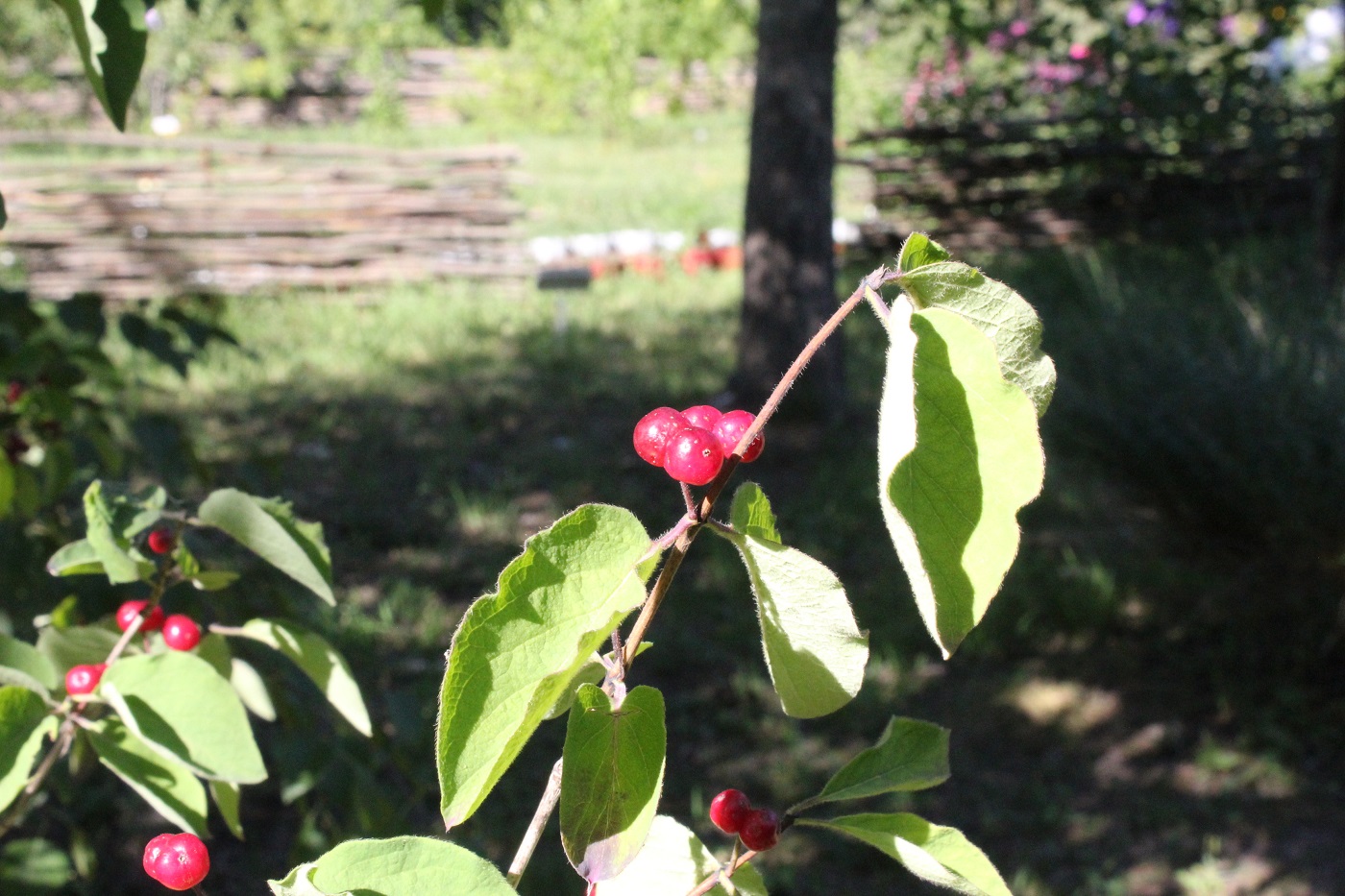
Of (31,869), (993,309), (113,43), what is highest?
(113,43)

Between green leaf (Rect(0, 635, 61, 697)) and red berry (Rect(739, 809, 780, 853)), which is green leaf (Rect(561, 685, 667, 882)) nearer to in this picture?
red berry (Rect(739, 809, 780, 853))

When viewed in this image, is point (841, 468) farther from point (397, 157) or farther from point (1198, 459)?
point (397, 157)

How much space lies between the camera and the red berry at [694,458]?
51cm

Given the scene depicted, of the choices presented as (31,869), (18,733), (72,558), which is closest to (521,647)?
(18,733)

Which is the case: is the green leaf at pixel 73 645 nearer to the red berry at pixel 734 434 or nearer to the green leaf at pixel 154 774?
the green leaf at pixel 154 774

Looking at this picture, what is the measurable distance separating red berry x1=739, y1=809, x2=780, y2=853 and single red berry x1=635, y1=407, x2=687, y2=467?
10.8 inches

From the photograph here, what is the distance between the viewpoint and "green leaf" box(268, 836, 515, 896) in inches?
19.6

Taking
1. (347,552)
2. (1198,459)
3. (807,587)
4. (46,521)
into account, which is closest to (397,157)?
(347,552)

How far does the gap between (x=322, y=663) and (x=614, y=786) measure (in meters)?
0.44

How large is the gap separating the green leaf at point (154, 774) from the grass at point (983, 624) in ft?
1.72

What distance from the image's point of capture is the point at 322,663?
910 millimetres

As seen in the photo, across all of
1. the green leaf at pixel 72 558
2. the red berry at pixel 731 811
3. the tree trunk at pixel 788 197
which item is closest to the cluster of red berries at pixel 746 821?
the red berry at pixel 731 811

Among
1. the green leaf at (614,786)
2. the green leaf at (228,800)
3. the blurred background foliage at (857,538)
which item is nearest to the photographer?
the green leaf at (614,786)

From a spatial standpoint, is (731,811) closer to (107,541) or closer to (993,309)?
(993,309)
